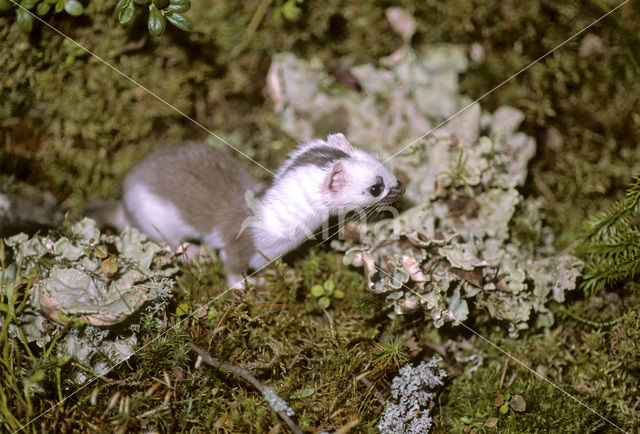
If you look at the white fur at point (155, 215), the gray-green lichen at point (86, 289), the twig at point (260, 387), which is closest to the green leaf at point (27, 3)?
the white fur at point (155, 215)

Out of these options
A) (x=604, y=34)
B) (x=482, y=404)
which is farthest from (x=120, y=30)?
(x=604, y=34)

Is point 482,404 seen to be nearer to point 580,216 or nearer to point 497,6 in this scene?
point 580,216

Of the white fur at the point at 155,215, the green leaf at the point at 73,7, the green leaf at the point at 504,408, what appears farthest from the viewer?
the white fur at the point at 155,215

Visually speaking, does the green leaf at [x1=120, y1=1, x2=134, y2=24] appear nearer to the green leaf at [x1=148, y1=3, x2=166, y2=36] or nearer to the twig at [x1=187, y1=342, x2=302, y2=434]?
the green leaf at [x1=148, y1=3, x2=166, y2=36]

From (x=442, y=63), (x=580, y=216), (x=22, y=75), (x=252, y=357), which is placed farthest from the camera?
(x=442, y=63)

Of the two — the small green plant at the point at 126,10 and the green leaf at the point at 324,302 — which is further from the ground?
the small green plant at the point at 126,10

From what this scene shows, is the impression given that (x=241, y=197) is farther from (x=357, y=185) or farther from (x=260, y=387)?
(x=260, y=387)

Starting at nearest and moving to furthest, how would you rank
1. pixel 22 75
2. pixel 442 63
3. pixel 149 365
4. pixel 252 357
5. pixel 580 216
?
pixel 149 365, pixel 252 357, pixel 22 75, pixel 580 216, pixel 442 63

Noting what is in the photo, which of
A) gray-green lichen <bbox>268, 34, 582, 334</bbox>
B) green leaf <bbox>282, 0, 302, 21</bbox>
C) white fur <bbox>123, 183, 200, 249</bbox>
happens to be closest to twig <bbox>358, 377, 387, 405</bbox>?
gray-green lichen <bbox>268, 34, 582, 334</bbox>

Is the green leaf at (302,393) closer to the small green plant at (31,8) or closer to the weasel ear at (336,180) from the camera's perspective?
the weasel ear at (336,180)
